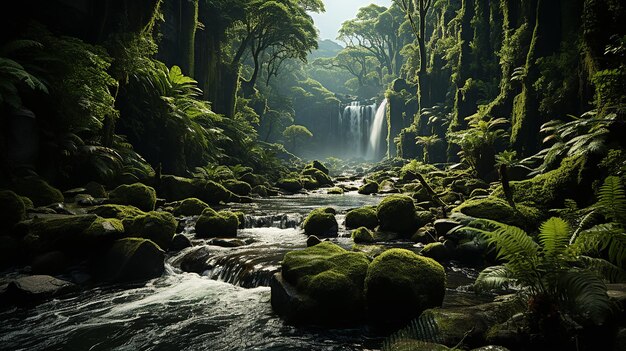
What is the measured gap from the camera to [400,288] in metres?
4.39

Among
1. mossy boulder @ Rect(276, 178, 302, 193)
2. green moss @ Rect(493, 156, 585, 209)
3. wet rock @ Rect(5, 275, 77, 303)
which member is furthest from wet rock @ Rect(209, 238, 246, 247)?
mossy boulder @ Rect(276, 178, 302, 193)

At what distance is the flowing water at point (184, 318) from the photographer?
4121mm

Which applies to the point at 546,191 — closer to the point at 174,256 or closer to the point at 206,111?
the point at 174,256

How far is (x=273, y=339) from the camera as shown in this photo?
4195mm

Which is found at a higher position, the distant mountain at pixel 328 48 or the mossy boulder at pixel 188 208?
the distant mountain at pixel 328 48

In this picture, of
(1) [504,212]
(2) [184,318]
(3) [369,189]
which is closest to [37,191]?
(2) [184,318]

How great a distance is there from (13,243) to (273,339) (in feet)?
17.4

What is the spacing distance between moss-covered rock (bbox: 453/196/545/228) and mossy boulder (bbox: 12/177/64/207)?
31.9ft

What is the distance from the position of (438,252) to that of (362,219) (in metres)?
3.38

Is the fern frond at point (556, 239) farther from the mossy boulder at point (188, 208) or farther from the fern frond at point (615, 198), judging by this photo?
the mossy boulder at point (188, 208)

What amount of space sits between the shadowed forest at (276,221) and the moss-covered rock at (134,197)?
0.06 m

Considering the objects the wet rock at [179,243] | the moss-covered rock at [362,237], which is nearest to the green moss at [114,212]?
the wet rock at [179,243]

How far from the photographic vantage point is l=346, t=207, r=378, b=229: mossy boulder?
10211 millimetres

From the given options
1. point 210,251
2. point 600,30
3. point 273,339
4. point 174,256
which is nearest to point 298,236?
point 210,251
